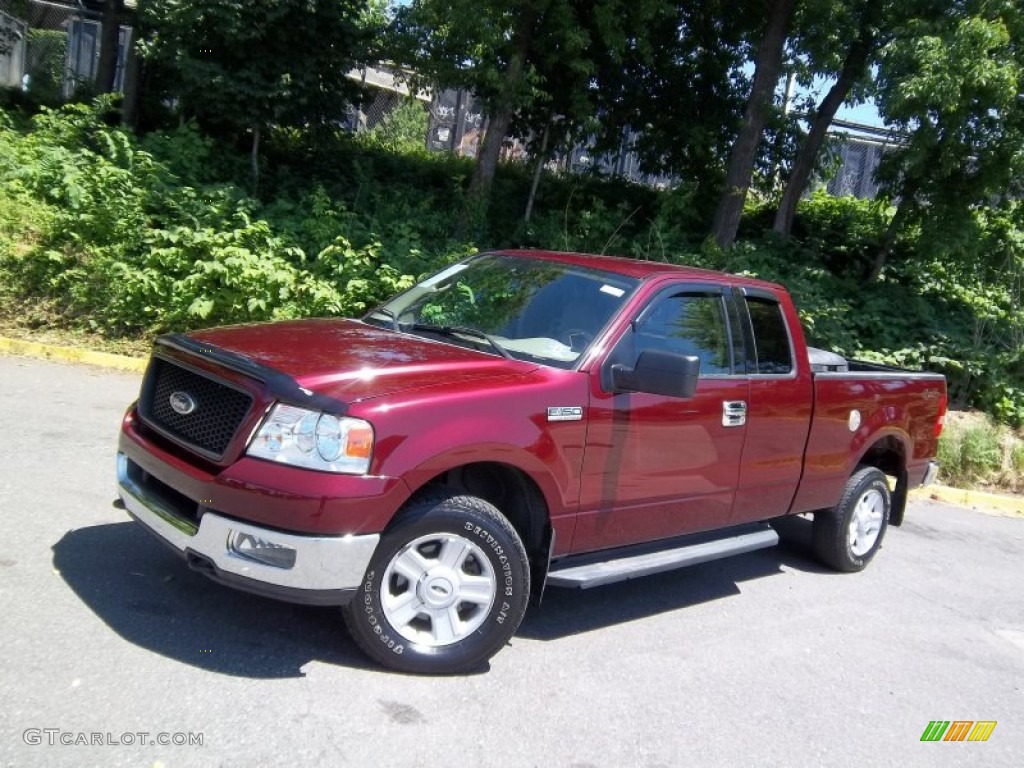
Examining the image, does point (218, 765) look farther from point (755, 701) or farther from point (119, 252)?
point (119, 252)

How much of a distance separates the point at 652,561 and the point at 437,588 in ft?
4.26

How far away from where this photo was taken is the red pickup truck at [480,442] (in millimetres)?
3482

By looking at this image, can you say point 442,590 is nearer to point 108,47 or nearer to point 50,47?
point 108,47

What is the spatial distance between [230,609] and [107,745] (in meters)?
1.15

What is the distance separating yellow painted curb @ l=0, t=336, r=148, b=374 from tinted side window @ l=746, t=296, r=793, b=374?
647cm

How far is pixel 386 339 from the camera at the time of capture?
4.46 m

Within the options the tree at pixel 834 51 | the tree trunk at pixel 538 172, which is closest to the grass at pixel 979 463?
the tree at pixel 834 51

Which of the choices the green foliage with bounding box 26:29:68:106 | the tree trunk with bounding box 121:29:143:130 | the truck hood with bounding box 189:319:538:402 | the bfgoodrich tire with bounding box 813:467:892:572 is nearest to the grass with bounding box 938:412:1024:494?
the bfgoodrich tire with bounding box 813:467:892:572

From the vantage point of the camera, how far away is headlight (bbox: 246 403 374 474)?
3459 mm

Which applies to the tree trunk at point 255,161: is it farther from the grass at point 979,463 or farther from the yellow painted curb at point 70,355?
the grass at point 979,463

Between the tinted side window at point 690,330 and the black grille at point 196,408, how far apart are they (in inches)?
78.4

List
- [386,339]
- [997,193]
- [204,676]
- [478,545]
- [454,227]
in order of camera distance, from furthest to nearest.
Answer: [454,227] < [997,193] < [386,339] < [478,545] < [204,676]

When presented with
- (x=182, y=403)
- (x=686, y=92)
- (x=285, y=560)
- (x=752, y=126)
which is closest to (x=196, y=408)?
(x=182, y=403)

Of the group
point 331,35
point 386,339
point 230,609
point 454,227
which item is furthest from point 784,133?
point 230,609
